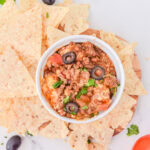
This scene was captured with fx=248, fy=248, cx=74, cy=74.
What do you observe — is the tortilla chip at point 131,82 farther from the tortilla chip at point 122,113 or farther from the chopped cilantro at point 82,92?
the chopped cilantro at point 82,92

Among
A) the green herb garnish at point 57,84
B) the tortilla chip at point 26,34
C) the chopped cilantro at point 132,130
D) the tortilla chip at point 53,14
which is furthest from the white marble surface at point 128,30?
the green herb garnish at point 57,84

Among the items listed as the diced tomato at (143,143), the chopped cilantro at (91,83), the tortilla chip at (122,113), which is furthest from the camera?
the diced tomato at (143,143)

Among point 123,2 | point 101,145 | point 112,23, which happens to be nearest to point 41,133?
point 101,145

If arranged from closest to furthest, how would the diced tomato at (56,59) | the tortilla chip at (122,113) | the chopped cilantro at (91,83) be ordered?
the chopped cilantro at (91,83) < the diced tomato at (56,59) < the tortilla chip at (122,113)

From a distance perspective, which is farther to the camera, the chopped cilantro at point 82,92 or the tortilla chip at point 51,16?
the tortilla chip at point 51,16

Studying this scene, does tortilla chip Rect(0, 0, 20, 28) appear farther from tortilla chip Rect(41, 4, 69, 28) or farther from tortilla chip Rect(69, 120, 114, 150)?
tortilla chip Rect(69, 120, 114, 150)

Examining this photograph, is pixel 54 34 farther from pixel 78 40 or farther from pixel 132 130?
pixel 132 130

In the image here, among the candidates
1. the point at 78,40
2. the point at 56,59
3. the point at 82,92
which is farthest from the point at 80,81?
the point at 78,40
